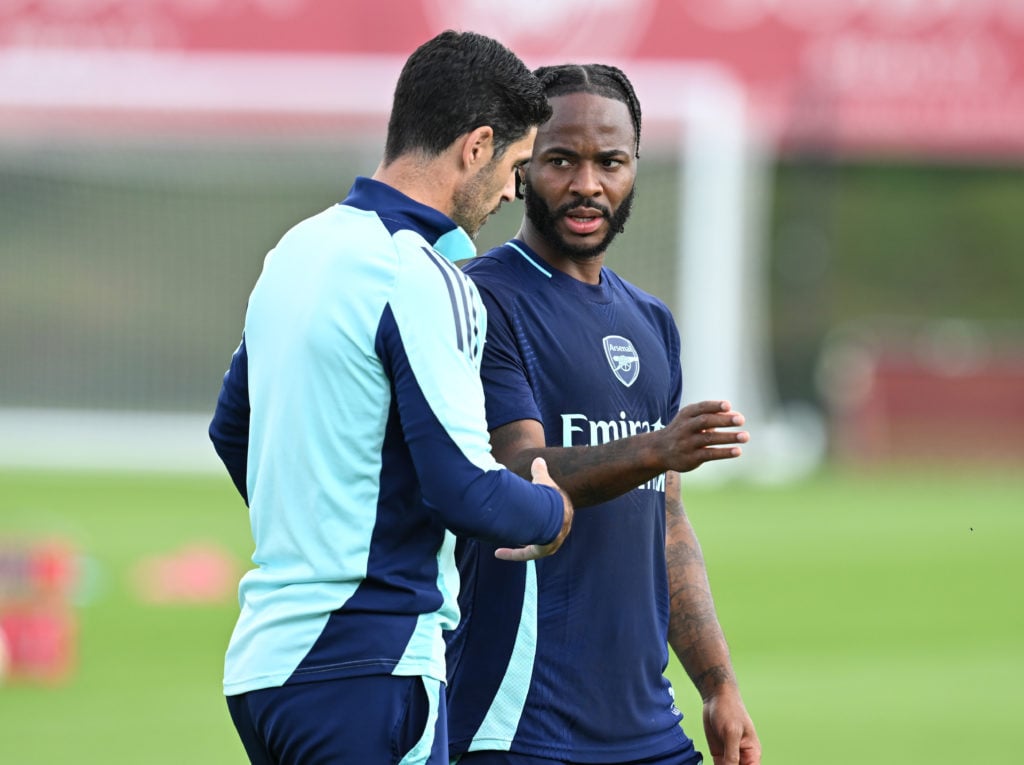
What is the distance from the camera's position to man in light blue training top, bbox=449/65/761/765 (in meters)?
3.85

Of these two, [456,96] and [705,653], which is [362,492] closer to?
[456,96]

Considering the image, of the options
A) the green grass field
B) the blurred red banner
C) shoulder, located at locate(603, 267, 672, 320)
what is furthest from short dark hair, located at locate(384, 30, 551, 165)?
the blurred red banner

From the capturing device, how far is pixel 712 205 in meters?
23.8

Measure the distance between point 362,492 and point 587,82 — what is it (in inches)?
50.4

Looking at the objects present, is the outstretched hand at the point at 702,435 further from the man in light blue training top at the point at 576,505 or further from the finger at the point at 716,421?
the man in light blue training top at the point at 576,505

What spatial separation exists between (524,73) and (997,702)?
7.65 m

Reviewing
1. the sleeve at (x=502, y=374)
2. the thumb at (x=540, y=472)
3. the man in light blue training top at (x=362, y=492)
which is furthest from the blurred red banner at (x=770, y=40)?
the man in light blue training top at (x=362, y=492)

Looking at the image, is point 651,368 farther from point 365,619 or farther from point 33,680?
point 33,680

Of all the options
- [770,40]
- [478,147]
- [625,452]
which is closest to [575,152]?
[478,147]

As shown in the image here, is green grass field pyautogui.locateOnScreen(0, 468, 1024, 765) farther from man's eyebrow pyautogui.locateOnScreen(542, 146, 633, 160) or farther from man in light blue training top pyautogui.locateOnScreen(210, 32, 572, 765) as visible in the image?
man in light blue training top pyautogui.locateOnScreen(210, 32, 572, 765)

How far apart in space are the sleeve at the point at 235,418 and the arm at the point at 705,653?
105cm

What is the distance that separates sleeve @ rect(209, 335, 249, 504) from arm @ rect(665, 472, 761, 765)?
41.5 inches

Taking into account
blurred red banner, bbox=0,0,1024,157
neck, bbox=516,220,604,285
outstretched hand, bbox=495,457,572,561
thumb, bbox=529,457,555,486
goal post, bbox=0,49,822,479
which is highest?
blurred red banner, bbox=0,0,1024,157

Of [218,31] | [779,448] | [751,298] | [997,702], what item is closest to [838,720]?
[997,702]
